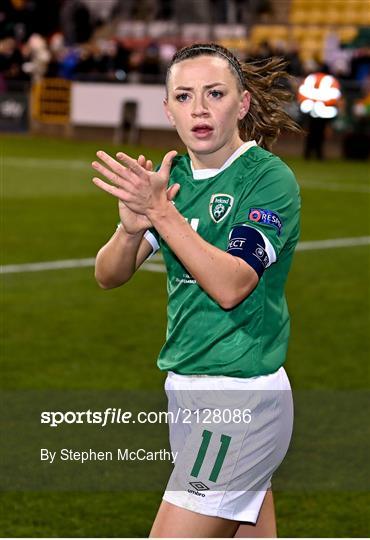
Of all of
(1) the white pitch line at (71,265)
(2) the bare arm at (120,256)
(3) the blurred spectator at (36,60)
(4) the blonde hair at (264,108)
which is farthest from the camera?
(3) the blurred spectator at (36,60)

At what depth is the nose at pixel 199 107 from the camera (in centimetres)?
359

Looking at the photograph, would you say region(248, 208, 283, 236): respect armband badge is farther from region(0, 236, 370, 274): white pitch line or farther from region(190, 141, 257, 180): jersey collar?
Result: region(0, 236, 370, 274): white pitch line

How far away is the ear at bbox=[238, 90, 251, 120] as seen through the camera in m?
3.78

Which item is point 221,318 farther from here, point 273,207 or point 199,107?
point 199,107

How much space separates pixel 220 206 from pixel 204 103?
31 cm

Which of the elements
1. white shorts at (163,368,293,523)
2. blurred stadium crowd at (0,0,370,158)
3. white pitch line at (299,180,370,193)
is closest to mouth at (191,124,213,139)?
white shorts at (163,368,293,523)

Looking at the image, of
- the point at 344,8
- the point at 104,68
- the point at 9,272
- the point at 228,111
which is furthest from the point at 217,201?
the point at 344,8

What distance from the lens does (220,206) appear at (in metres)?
→ 3.70

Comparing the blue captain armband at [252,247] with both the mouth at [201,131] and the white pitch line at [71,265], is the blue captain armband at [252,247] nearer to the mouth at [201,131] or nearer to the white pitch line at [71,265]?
the mouth at [201,131]

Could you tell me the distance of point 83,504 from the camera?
6.02m

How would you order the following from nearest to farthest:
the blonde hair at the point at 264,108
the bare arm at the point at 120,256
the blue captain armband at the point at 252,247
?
1. the blue captain armband at the point at 252,247
2. the bare arm at the point at 120,256
3. the blonde hair at the point at 264,108

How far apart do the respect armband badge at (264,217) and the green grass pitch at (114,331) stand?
95.9 inches

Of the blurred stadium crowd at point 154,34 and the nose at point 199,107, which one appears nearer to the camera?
the nose at point 199,107

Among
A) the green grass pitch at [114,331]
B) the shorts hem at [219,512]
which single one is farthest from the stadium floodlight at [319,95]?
the shorts hem at [219,512]
